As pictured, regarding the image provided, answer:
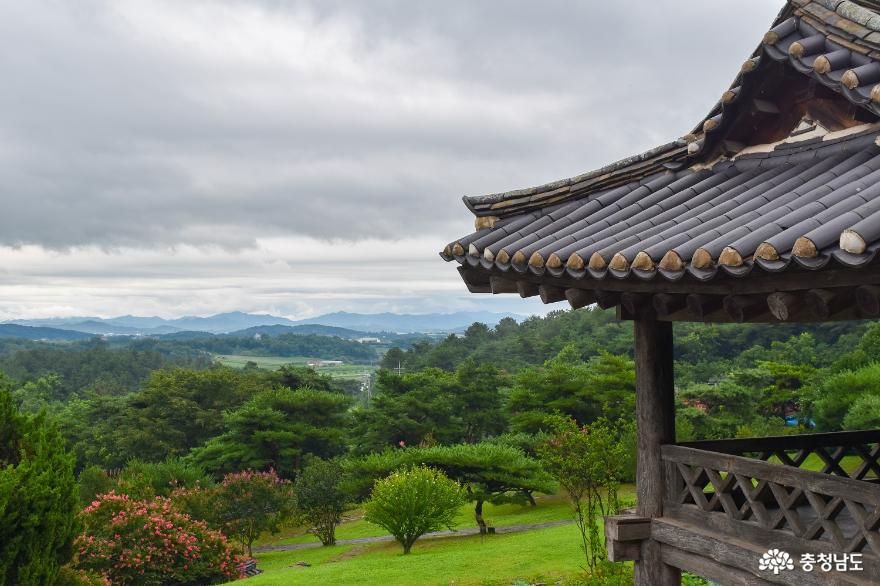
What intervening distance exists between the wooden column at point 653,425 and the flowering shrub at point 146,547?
15.6 meters

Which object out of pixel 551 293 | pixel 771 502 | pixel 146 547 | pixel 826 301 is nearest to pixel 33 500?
pixel 146 547

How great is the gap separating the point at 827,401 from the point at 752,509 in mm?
26613

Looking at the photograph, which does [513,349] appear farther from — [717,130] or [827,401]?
[717,130]

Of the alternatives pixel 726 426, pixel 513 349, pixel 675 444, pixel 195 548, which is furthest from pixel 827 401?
pixel 513 349

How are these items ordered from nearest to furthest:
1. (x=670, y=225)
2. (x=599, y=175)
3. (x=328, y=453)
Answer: (x=670, y=225) → (x=599, y=175) → (x=328, y=453)

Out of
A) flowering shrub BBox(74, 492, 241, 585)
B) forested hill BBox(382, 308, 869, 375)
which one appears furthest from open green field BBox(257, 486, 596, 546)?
forested hill BBox(382, 308, 869, 375)

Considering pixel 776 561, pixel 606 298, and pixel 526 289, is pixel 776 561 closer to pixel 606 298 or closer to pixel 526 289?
pixel 606 298

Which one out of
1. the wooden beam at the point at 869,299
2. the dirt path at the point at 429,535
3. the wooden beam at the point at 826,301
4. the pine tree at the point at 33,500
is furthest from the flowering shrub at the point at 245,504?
the wooden beam at the point at 869,299

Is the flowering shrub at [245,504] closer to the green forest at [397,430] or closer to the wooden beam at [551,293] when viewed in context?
the green forest at [397,430]

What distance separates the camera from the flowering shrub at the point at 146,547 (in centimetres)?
1731

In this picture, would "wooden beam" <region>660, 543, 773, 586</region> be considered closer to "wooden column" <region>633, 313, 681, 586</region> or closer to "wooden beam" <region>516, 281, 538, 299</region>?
"wooden column" <region>633, 313, 681, 586</region>

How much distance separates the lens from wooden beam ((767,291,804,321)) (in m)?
3.29

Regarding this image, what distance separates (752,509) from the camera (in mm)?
4109

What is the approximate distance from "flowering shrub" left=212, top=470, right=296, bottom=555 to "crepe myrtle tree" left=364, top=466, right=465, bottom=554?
631cm
